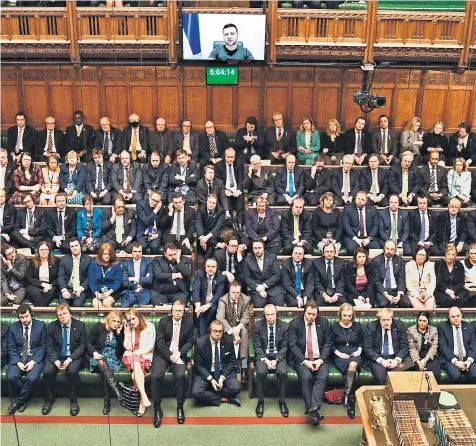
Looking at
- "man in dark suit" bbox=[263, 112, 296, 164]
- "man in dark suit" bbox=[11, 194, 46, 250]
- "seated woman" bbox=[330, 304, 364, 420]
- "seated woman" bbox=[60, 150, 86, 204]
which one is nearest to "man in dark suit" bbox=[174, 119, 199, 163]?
"man in dark suit" bbox=[263, 112, 296, 164]

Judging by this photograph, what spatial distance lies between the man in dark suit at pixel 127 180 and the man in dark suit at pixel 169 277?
1.53 metres

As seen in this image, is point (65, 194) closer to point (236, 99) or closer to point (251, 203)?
point (251, 203)

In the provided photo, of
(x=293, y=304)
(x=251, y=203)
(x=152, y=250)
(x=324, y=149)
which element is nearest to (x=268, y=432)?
(x=293, y=304)

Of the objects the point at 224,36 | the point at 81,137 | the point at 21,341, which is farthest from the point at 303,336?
the point at 81,137

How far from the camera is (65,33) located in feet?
30.9

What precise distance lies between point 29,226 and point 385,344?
415 cm

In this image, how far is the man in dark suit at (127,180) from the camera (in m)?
9.16

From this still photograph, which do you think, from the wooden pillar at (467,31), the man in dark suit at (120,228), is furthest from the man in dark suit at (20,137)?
the wooden pillar at (467,31)

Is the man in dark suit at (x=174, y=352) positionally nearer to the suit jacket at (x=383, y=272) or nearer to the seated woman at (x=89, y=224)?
the seated woman at (x=89, y=224)

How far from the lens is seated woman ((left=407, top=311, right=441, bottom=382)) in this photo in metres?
7.28

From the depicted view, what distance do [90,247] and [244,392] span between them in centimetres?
239

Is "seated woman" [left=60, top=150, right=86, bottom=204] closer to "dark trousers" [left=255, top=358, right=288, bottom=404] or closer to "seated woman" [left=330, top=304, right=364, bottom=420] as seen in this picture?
"dark trousers" [left=255, top=358, right=288, bottom=404]

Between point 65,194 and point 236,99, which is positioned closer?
point 65,194

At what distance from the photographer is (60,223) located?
28.1 feet
